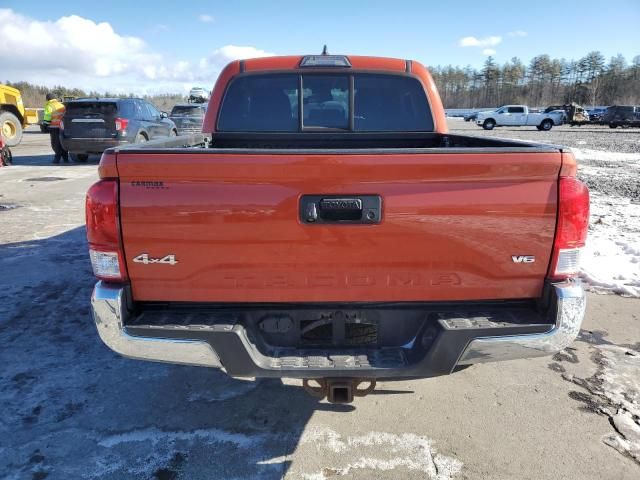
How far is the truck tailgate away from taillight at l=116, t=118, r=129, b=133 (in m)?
13.0

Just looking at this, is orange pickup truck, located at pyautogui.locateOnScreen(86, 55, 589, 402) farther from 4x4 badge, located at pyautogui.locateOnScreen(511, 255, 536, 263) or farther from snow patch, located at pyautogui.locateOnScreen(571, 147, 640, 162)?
snow patch, located at pyautogui.locateOnScreen(571, 147, 640, 162)

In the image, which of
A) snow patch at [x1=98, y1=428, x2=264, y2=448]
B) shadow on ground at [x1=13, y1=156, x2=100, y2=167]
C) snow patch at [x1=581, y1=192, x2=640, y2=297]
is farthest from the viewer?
shadow on ground at [x1=13, y1=156, x2=100, y2=167]

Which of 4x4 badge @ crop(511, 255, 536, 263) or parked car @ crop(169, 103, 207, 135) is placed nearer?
4x4 badge @ crop(511, 255, 536, 263)

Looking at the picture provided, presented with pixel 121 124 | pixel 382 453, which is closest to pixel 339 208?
pixel 382 453

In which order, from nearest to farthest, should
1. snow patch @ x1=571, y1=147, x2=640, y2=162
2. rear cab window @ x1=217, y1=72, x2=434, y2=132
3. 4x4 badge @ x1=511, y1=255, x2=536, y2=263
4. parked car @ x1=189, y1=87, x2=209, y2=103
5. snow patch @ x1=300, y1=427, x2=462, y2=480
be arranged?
4x4 badge @ x1=511, y1=255, x2=536, y2=263 → snow patch @ x1=300, y1=427, x2=462, y2=480 → rear cab window @ x1=217, y1=72, x2=434, y2=132 → snow patch @ x1=571, y1=147, x2=640, y2=162 → parked car @ x1=189, y1=87, x2=209, y2=103

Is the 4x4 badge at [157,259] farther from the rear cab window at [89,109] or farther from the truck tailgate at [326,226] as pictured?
the rear cab window at [89,109]

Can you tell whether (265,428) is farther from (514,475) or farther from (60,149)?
(60,149)

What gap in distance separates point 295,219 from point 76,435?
6.39ft

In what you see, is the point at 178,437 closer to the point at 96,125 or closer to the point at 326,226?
the point at 326,226

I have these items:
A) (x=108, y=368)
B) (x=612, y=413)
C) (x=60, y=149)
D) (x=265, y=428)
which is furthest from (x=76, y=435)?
(x=60, y=149)

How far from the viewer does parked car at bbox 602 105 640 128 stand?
136 ft

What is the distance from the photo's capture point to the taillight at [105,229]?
2.17 metres

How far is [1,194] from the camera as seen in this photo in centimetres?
1020

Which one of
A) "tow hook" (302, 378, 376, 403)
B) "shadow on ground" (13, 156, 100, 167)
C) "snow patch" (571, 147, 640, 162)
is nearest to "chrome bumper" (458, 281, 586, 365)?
"tow hook" (302, 378, 376, 403)
